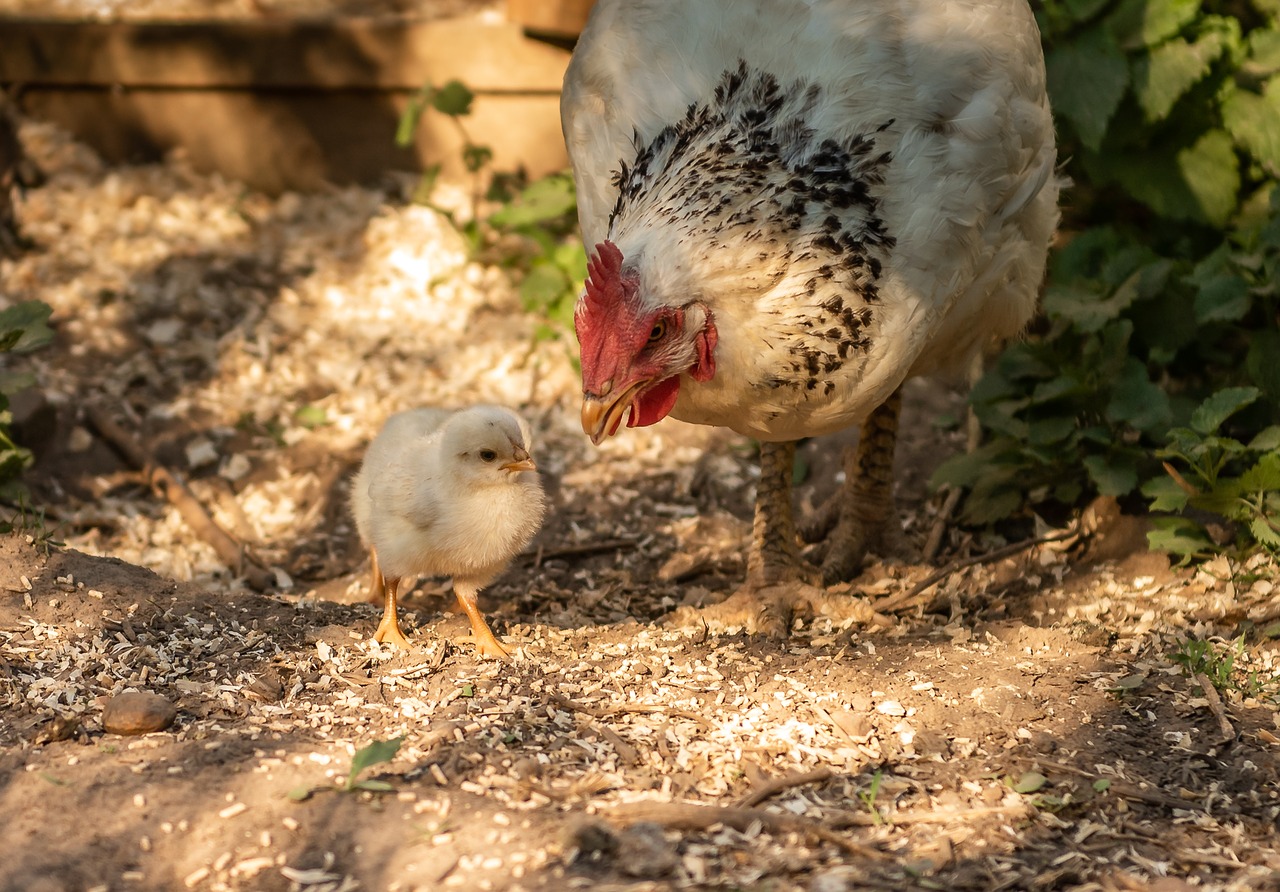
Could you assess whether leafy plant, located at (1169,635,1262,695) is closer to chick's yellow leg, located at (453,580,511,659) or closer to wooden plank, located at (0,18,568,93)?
chick's yellow leg, located at (453,580,511,659)

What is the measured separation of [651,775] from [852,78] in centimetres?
168

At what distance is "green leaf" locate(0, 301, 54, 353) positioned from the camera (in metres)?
3.59

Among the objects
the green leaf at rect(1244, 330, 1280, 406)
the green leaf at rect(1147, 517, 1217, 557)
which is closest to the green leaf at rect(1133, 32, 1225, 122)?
the green leaf at rect(1244, 330, 1280, 406)

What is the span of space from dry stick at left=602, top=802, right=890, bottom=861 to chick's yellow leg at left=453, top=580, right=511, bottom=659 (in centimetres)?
91

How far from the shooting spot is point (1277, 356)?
4.04 m

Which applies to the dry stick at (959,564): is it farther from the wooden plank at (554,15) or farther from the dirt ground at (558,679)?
the wooden plank at (554,15)

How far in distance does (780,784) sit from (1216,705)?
3.68 feet

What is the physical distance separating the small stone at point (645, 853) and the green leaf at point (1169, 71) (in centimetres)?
334

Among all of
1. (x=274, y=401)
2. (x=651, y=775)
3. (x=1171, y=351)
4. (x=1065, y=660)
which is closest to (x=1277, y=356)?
(x=1171, y=351)

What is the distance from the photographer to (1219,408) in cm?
363

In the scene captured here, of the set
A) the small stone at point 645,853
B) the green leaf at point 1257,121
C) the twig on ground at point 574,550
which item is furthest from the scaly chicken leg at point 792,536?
the green leaf at point 1257,121

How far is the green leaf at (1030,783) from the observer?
2637mm

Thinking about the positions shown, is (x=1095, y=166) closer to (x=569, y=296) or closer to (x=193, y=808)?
(x=569, y=296)

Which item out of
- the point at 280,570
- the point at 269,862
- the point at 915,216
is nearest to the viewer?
the point at 269,862
